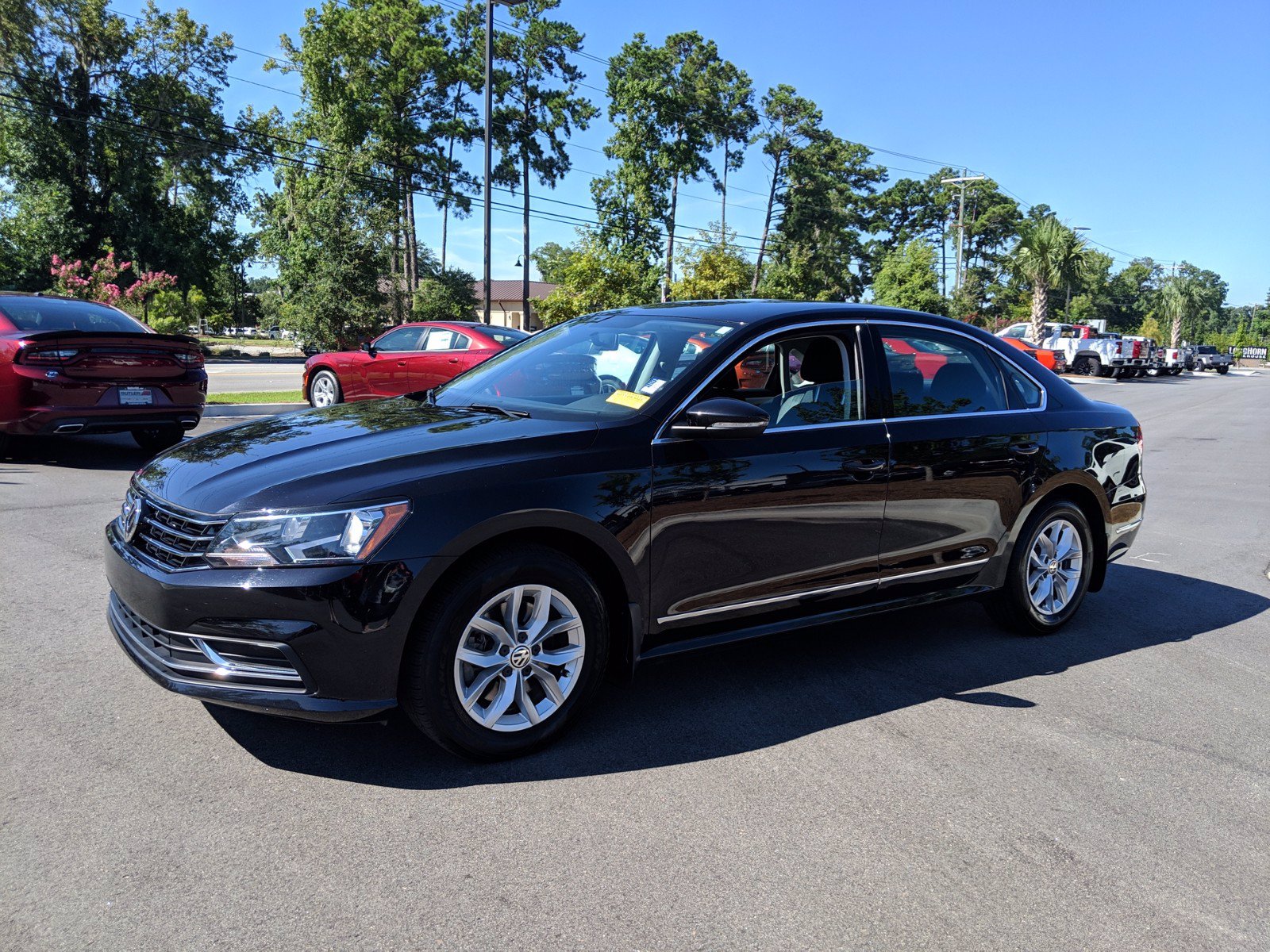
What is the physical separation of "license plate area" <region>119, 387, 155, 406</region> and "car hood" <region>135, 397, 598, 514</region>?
18.9 feet

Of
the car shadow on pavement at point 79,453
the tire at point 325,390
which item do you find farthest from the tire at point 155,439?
the tire at point 325,390

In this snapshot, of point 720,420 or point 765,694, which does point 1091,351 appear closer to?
point 765,694

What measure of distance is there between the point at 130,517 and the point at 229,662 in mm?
878

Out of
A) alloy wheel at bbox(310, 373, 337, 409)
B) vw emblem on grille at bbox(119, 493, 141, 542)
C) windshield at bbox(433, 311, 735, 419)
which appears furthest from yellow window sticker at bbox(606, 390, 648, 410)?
alloy wheel at bbox(310, 373, 337, 409)

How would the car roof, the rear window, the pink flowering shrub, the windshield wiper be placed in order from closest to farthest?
the windshield wiper → the car roof → the rear window → the pink flowering shrub

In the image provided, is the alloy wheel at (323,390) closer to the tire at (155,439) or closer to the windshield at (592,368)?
the tire at (155,439)

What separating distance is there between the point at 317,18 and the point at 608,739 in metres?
→ 52.3

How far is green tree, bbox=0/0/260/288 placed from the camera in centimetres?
4175

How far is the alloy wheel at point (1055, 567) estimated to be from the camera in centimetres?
504

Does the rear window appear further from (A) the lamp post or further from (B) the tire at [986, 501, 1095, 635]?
(A) the lamp post

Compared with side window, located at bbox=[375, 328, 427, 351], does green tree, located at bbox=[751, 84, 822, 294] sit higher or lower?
higher

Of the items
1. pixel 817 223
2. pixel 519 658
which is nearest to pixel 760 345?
pixel 519 658

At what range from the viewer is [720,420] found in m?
3.64

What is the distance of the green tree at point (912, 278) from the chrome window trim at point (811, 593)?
39.2m
